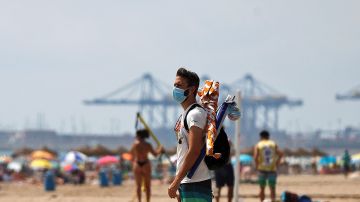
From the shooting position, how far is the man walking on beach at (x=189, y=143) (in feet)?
17.6

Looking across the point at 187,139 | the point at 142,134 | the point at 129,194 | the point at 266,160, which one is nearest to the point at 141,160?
the point at 142,134

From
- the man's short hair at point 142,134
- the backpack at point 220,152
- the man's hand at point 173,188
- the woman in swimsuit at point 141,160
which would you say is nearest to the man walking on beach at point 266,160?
the woman in swimsuit at point 141,160

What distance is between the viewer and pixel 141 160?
42.9 feet

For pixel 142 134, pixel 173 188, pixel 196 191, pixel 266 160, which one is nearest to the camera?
pixel 173 188

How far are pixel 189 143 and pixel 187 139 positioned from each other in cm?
12

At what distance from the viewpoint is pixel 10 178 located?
39156 mm

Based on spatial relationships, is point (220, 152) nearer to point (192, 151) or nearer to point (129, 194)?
point (192, 151)

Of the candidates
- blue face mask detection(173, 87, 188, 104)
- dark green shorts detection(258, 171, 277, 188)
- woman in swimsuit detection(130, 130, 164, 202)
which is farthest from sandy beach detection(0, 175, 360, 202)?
blue face mask detection(173, 87, 188, 104)

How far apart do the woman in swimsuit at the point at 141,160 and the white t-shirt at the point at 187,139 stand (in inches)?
293

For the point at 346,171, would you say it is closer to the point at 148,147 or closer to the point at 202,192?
the point at 148,147

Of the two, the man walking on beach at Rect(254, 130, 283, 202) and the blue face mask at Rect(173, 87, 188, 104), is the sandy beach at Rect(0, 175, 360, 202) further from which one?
the blue face mask at Rect(173, 87, 188, 104)

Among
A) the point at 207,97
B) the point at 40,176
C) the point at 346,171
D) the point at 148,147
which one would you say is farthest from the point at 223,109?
the point at 40,176

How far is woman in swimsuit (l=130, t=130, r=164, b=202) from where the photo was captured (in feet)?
42.6

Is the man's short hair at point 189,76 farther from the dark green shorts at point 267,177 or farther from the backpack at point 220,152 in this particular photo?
the dark green shorts at point 267,177
